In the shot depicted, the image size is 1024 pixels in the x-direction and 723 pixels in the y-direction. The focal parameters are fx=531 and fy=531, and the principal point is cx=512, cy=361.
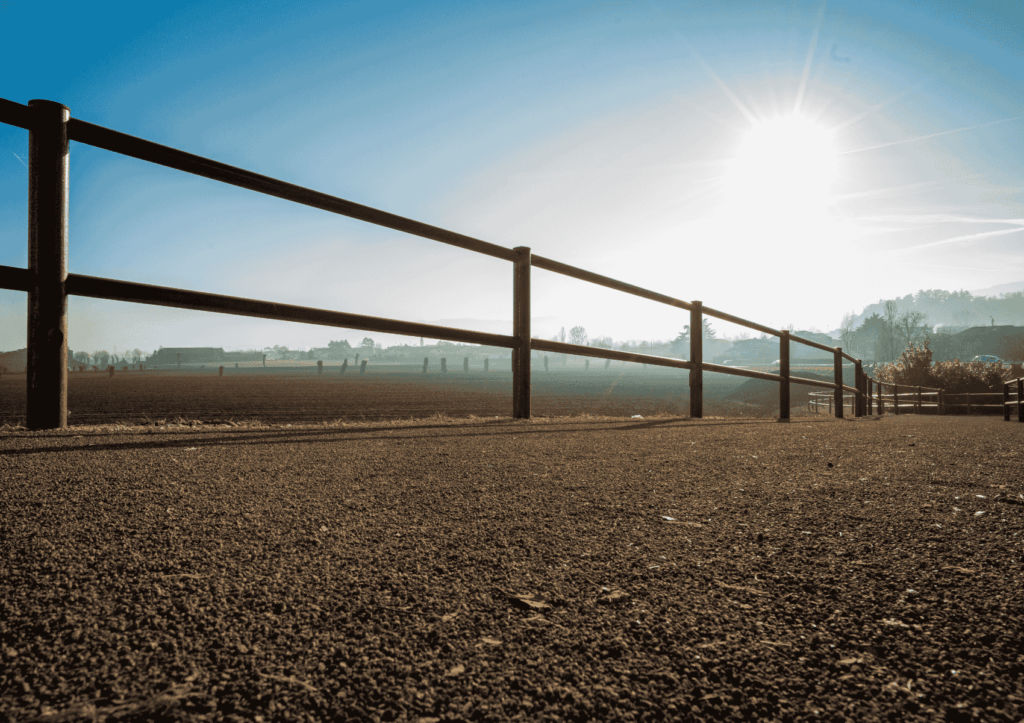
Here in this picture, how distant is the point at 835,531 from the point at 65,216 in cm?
292

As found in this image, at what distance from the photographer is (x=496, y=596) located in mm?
862

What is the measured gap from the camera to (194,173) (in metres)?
2.44

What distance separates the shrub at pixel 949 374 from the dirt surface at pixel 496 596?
27.2 meters

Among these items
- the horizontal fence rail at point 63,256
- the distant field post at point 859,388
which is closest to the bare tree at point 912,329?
the distant field post at point 859,388

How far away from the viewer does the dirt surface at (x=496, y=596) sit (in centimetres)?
61

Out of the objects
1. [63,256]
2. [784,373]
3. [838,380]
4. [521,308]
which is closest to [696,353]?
[784,373]

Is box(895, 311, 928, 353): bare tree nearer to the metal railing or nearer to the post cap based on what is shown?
the metal railing

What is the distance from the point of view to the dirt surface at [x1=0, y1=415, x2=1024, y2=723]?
0.61m

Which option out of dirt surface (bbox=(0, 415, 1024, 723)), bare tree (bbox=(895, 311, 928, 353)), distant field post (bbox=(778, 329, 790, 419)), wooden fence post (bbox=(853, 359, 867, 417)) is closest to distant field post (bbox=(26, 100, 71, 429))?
dirt surface (bbox=(0, 415, 1024, 723))

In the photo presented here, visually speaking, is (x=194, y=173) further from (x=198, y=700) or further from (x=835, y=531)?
(x=835, y=531)

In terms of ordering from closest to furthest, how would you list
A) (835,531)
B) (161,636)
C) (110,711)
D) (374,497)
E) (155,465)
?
(110,711) < (161,636) < (835,531) < (374,497) < (155,465)

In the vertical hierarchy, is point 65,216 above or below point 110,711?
above

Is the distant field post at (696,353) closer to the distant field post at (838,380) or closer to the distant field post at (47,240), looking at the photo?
the distant field post at (838,380)

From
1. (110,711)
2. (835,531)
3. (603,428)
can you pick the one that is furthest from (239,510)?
(603,428)
